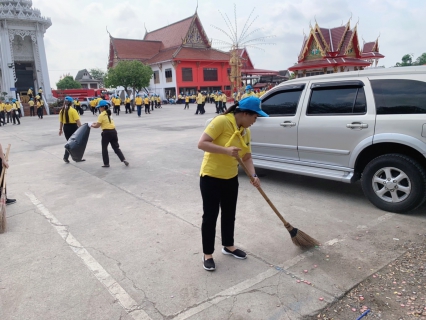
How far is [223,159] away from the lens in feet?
9.78

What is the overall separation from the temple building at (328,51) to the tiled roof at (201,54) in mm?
20259

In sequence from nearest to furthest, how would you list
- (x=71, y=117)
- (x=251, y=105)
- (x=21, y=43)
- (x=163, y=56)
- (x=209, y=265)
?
(x=251, y=105)
(x=209, y=265)
(x=71, y=117)
(x=21, y=43)
(x=163, y=56)

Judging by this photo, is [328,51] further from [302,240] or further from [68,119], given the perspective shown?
[302,240]

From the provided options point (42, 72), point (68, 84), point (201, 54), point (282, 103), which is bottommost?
point (282, 103)

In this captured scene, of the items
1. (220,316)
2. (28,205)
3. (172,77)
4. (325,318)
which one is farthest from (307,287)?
(172,77)

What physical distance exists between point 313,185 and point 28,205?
468 centimetres

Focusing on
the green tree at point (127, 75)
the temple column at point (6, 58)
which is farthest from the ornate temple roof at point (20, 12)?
the green tree at point (127, 75)

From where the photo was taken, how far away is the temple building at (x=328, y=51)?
22359 millimetres

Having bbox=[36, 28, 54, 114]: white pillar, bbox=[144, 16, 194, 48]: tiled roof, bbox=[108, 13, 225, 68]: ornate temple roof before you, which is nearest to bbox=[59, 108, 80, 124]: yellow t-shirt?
bbox=[36, 28, 54, 114]: white pillar

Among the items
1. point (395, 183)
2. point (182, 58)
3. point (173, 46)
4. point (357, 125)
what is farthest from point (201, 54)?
point (395, 183)

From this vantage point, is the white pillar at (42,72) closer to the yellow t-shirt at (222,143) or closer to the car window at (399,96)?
the car window at (399,96)

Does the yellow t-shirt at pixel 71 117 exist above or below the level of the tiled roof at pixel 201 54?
below

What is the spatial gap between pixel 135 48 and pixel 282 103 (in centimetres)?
4554

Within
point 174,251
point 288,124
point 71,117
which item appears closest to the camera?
point 174,251
